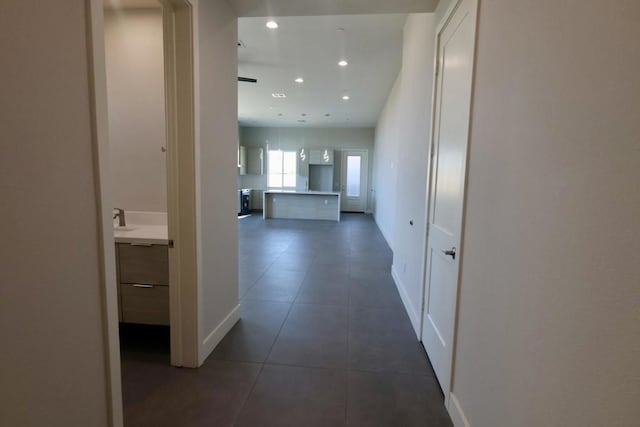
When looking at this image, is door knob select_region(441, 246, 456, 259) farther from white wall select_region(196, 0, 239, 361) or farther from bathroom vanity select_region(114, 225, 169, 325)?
bathroom vanity select_region(114, 225, 169, 325)

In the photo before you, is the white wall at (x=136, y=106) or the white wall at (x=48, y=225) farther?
the white wall at (x=136, y=106)

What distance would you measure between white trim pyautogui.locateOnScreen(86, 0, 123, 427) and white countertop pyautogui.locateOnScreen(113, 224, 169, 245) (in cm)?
107

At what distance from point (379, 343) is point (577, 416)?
1.81m

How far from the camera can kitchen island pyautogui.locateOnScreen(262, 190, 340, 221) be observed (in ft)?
30.1

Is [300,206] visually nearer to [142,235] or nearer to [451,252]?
[142,235]

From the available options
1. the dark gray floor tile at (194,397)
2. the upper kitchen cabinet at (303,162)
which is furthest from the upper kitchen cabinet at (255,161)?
the dark gray floor tile at (194,397)

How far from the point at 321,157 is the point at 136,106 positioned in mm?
8566

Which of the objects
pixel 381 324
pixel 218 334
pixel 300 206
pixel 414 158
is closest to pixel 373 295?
pixel 381 324

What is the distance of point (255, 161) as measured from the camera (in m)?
11.5

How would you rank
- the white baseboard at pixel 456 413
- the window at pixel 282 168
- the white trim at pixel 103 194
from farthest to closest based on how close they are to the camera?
the window at pixel 282 168 < the white baseboard at pixel 456 413 < the white trim at pixel 103 194

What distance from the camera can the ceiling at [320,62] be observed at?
3785mm

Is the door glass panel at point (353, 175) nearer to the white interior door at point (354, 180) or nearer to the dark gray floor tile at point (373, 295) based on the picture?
the white interior door at point (354, 180)

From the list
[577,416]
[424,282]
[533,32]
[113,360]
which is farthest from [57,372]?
[424,282]

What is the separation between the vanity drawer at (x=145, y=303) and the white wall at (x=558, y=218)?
7.02 ft
